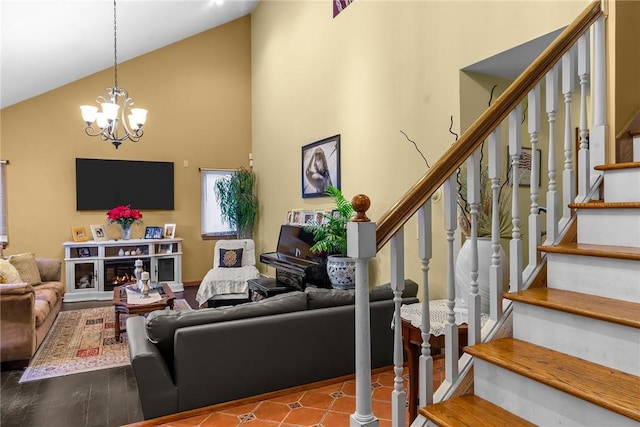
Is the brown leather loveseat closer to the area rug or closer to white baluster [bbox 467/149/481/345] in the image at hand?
the area rug

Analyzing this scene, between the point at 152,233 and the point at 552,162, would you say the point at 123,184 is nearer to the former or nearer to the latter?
the point at 152,233

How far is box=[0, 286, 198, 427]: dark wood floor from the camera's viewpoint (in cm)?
262

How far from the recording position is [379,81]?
13.6ft

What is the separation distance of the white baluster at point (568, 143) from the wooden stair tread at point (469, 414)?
37.4 inches

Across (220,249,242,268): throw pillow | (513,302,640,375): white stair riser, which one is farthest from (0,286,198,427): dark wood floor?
(220,249,242,268): throw pillow

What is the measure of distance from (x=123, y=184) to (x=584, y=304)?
6.92 metres

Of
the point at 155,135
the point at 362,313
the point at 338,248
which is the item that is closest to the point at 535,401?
the point at 362,313

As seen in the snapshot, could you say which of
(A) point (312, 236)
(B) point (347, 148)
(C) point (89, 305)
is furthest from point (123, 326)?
(B) point (347, 148)

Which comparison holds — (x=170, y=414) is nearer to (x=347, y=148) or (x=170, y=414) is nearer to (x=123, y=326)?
(x=123, y=326)

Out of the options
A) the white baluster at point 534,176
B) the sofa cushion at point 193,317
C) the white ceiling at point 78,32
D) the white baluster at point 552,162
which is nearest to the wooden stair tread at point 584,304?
the white baluster at point 534,176

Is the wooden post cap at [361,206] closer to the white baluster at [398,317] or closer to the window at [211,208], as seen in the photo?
the white baluster at [398,317]

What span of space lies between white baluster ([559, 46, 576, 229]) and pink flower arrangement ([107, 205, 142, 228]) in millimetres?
6191

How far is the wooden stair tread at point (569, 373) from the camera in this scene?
1.21 metres

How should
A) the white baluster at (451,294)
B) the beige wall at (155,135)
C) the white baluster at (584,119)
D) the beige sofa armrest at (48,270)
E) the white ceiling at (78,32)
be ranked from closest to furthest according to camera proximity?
1. the white baluster at (451,294)
2. the white baluster at (584,119)
3. the white ceiling at (78,32)
4. the beige sofa armrest at (48,270)
5. the beige wall at (155,135)
